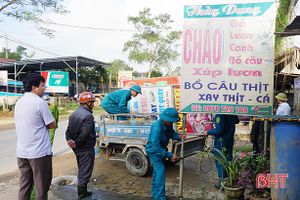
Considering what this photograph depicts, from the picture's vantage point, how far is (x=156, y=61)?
31062 mm

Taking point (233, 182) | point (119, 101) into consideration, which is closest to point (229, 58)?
point (233, 182)

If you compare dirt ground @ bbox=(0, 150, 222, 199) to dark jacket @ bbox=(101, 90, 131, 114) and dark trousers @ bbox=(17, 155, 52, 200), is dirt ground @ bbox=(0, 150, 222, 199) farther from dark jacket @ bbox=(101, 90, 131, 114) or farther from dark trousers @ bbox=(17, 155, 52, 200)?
dark trousers @ bbox=(17, 155, 52, 200)

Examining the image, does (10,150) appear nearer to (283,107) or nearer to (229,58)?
(229,58)

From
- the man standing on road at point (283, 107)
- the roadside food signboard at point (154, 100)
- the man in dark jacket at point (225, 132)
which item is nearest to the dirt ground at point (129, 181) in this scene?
the man in dark jacket at point (225, 132)

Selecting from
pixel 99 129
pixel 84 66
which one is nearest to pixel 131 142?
pixel 99 129

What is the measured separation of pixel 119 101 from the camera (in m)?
6.75

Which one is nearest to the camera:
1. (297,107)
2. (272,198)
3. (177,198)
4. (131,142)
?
(272,198)

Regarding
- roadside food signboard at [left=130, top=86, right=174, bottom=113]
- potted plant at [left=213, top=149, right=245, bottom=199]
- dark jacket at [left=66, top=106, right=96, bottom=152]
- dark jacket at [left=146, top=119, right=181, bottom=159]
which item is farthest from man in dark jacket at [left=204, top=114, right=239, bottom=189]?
roadside food signboard at [left=130, top=86, right=174, bottom=113]

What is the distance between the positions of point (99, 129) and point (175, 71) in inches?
1021

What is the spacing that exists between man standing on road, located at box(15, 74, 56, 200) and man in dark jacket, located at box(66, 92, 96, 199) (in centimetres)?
108

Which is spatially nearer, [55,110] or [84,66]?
[55,110]

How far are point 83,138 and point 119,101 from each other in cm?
208

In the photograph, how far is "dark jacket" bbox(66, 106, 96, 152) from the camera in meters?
4.81

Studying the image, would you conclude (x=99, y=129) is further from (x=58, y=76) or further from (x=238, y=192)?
(x=58, y=76)
